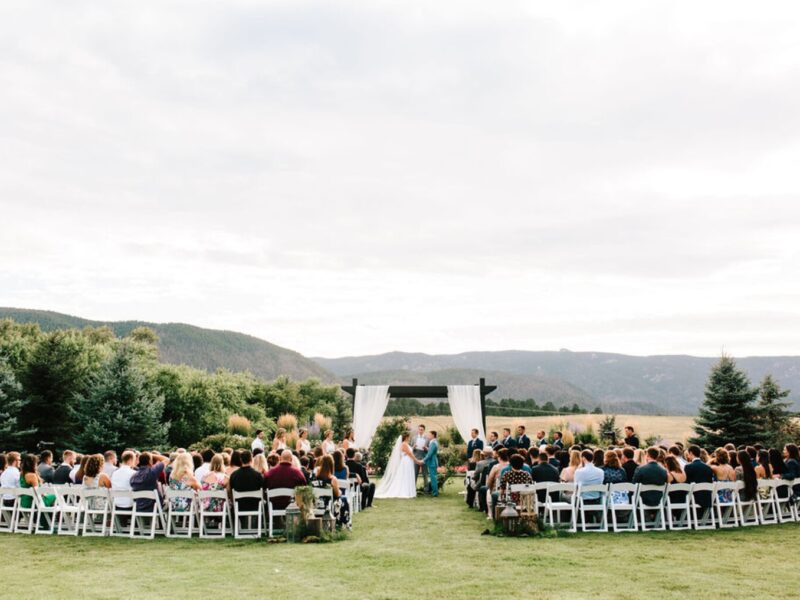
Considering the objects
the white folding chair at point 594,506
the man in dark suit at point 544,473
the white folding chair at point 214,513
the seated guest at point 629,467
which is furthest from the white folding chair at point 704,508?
the white folding chair at point 214,513

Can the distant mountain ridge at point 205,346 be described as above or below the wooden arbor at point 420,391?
above

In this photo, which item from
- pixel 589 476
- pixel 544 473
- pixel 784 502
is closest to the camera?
pixel 589 476

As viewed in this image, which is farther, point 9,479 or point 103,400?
point 103,400

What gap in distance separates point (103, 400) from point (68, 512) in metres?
14.8

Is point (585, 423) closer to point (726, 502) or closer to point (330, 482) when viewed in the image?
point (726, 502)

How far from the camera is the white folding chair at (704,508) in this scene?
10.8m

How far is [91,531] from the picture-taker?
10.9 m

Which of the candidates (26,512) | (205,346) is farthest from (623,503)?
(205,346)

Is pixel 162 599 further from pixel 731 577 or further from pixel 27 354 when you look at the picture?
pixel 27 354

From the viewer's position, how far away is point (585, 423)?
24859 mm

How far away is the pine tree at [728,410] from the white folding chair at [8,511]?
1926 cm

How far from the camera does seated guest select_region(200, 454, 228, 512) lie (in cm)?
1078

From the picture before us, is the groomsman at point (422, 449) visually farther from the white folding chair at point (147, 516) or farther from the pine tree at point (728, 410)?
the pine tree at point (728, 410)

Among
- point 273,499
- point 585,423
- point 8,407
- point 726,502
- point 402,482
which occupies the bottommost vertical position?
point 402,482
